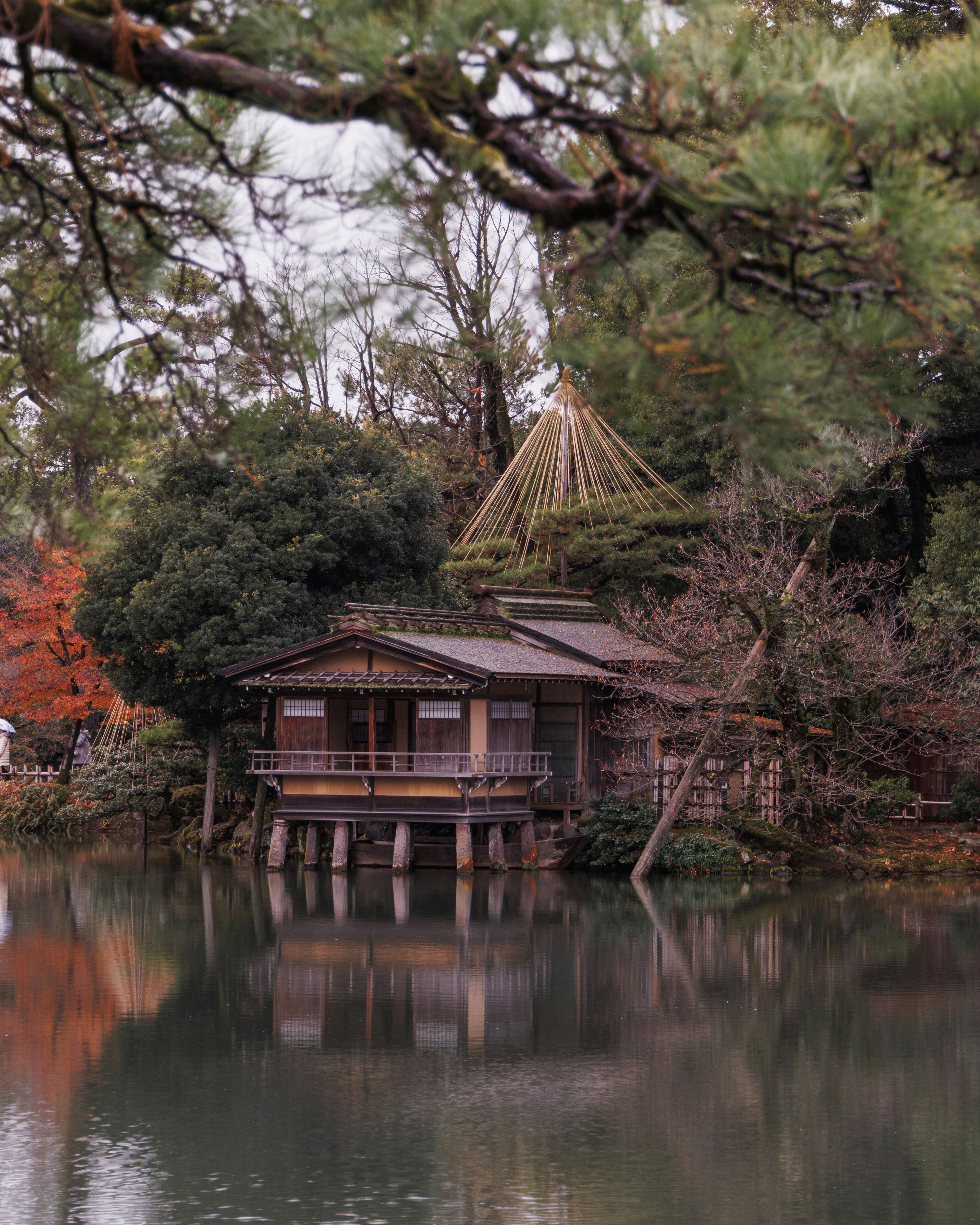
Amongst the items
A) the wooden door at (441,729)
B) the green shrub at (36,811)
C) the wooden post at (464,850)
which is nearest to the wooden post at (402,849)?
the wooden post at (464,850)

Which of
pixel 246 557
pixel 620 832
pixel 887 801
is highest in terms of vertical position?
pixel 246 557

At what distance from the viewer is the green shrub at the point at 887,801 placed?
77.9 feet

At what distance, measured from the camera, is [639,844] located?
23.8 m

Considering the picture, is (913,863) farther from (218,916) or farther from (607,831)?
(218,916)

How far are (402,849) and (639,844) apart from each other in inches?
152

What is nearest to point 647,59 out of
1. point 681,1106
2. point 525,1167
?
point 525,1167

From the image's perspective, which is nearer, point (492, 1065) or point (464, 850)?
point (492, 1065)

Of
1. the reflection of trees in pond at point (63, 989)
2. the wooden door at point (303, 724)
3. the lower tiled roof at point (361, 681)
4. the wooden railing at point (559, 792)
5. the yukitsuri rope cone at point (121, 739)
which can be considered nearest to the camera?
the reflection of trees in pond at point (63, 989)

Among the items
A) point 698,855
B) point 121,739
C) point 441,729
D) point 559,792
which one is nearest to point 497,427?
point 121,739

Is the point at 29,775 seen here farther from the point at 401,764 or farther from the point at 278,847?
the point at 401,764

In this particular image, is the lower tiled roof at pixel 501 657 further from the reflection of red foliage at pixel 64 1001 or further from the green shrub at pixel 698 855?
the reflection of red foliage at pixel 64 1001

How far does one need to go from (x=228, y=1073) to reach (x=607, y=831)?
14.2 meters

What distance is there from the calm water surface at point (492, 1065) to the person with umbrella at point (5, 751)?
16.6 m

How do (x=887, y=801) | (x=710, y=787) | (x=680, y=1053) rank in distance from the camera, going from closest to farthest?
(x=680, y=1053), (x=887, y=801), (x=710, y=787)
